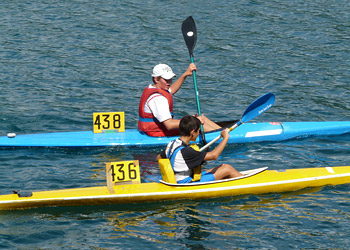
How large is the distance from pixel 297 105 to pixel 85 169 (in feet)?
14.9

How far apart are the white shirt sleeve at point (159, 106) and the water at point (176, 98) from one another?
1.89ft

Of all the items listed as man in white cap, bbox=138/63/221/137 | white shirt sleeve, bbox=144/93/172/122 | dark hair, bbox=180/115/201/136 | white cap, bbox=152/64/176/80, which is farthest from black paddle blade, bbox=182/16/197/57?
dark hair, bbox=180/115/201/136

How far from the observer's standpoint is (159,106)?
905cm

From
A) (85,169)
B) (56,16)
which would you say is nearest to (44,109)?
(85,169)

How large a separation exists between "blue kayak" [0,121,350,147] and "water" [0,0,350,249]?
0.12 meters

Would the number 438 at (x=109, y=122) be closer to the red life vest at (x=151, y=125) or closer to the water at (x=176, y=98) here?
the red life vest at (x=151, y=125)

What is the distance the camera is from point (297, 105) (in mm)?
11555

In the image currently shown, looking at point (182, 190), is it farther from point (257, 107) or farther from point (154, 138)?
point (154, 138)

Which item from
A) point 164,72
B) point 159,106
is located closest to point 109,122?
point 159,106

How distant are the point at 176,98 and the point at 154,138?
2662 mm

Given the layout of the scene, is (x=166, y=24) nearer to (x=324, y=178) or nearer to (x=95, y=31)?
(x=95, y=31)

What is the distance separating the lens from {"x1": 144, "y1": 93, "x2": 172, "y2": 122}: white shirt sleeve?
9.05 metres

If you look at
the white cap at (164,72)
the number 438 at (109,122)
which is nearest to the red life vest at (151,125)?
the number 438 at (109,122)

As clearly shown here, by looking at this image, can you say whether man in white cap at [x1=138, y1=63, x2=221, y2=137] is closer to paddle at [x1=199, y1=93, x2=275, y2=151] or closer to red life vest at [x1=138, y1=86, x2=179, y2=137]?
red life vest at [x1=138, y1=86, x2=179, y2=137]
